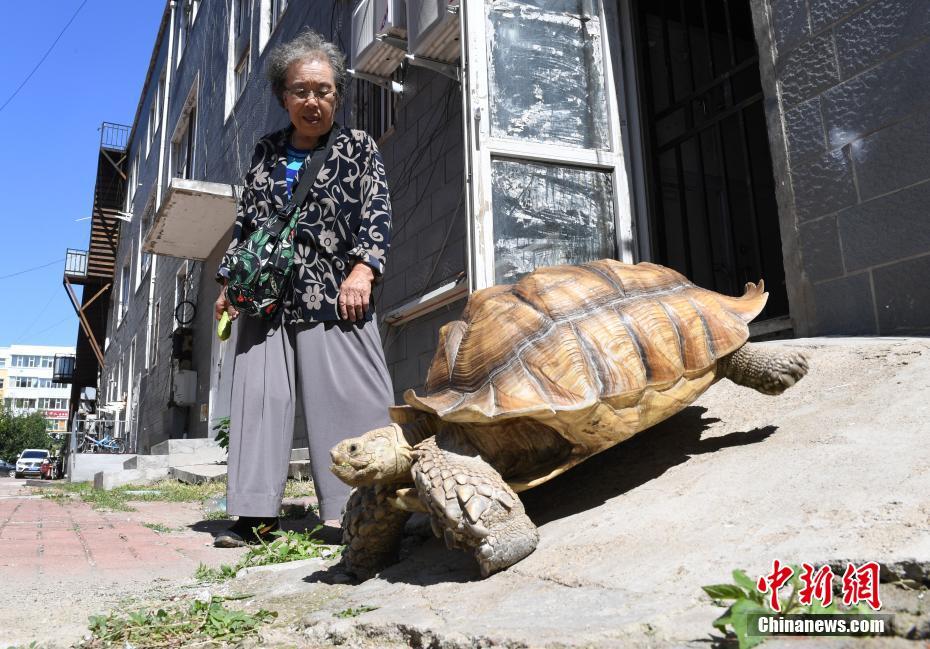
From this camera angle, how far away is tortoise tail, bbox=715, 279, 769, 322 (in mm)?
2619

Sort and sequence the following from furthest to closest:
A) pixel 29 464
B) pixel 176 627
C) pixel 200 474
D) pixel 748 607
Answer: pixel 29 464
pixel 200 474
pixel 176 627
pixel 748 607

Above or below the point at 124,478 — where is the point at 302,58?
above

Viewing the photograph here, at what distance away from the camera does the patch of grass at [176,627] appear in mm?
1783

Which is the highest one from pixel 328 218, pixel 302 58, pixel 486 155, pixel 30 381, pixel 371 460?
pixel 30 381

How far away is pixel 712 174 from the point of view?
725 cm

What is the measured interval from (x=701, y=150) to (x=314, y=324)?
3966mm

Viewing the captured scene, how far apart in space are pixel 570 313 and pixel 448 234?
4.15m

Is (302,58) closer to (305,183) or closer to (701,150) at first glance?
(305,183)

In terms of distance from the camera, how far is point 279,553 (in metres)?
2.80

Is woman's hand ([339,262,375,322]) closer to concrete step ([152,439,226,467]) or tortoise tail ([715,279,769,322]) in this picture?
tortoise tail ([715,279,769,322])

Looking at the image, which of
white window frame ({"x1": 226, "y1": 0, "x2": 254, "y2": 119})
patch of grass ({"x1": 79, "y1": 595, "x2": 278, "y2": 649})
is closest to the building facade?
patch of grass ({"x1": 79, "y1": 595, "x2": 278, "y2": 649})

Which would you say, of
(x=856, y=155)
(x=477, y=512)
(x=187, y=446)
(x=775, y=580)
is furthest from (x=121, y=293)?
(x=775, y=580)

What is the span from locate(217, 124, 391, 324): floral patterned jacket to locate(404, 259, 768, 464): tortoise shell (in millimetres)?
857

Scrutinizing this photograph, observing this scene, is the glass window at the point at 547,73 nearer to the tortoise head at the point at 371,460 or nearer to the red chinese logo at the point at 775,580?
the tortoise head at the point at 371,460
